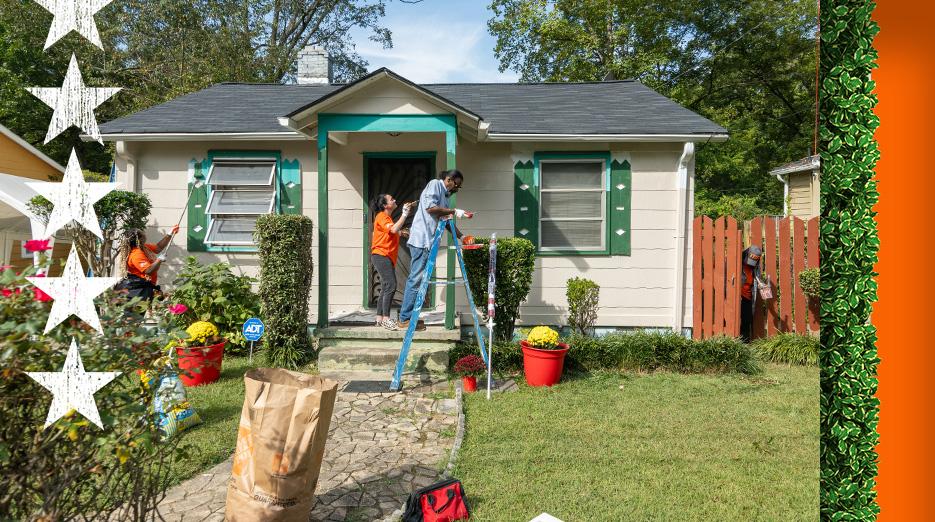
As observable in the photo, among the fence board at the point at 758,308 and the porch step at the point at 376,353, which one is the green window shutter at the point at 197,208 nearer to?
the porch step at the point at 376,353

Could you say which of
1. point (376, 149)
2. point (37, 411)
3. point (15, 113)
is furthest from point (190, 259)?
point (15, 113)

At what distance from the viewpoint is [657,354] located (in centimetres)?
711

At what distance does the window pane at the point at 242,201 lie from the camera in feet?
27.9

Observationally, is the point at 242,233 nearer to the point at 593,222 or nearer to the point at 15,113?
the point at 593,222

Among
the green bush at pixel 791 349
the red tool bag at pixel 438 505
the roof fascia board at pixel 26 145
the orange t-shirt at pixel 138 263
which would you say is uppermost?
the roof fascia board at pixel 26 145

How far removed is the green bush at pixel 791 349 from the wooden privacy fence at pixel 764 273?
1.70 feet

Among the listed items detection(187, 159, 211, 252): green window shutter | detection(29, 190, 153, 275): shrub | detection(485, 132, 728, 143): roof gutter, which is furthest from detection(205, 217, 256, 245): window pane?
detection(485, 132, 728, 143): roof gutter

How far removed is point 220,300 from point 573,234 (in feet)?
17.6

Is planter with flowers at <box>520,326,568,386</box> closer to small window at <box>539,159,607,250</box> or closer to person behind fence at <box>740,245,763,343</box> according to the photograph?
small window at <box>539,159,607,250</box>

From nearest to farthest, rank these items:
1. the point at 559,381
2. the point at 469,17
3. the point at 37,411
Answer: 1. the point at 37,411
2. the point at 469,17
3. the point at 559,381

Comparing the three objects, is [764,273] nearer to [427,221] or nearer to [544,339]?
[544,339]

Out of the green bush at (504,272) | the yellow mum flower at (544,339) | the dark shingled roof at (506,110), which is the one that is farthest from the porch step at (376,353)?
the dark shingled roof at (506,110)

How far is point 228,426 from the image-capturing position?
15.8 feet

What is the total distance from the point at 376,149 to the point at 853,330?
7.34m
